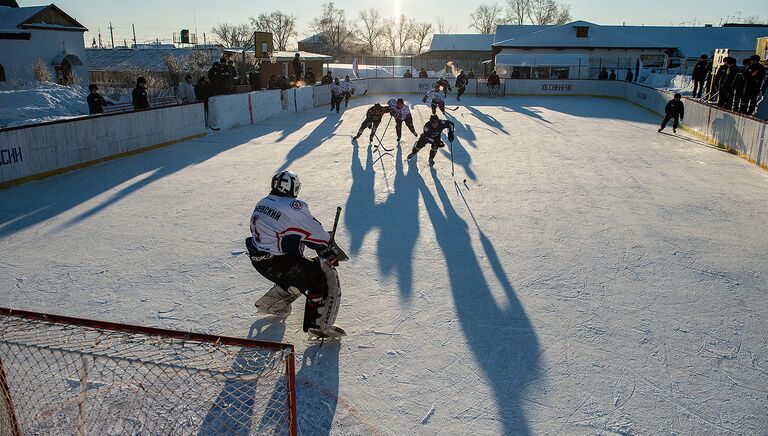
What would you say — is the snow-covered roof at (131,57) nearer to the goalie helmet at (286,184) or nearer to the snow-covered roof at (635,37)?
the snow-covered roof at (635,37)

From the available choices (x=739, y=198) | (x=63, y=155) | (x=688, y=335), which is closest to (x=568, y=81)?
(x=739, y=198)

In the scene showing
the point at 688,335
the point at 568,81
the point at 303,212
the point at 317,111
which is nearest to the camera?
the point at 303,212

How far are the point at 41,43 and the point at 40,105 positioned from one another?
50.7 ft

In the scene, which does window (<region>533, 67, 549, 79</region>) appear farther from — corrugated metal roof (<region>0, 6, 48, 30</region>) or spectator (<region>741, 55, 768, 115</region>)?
corrugated metal roof (<region>0, 6, 48, 30</region>)

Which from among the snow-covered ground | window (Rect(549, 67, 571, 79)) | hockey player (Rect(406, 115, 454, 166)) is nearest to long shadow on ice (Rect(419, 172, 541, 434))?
the snow-covered ground

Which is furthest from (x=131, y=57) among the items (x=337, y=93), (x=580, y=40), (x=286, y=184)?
(x=286, y=184)

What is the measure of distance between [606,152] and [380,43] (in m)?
89.2

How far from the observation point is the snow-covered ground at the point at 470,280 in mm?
4082

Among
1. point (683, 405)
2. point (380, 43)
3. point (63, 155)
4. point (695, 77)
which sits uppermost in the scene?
point (380, 43)

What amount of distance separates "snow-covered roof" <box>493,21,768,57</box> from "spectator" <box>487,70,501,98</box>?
12190 millimetres

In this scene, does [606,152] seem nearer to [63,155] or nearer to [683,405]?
[683,405]

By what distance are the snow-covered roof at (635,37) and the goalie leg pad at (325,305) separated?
40618 millimetres

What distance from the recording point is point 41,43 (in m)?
33.1

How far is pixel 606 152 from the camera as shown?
14414 millimetres
